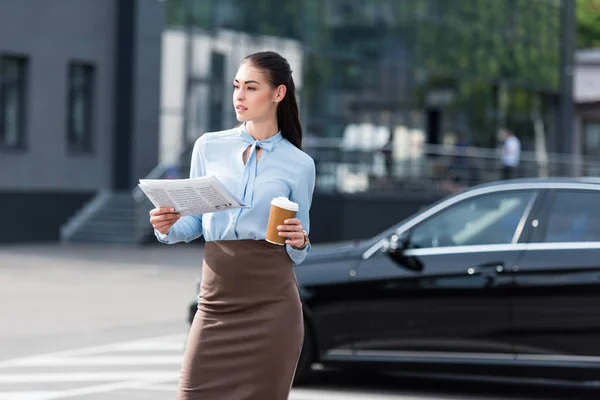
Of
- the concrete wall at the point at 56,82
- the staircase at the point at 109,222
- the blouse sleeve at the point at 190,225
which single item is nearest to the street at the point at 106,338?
the blouse sleeve at the point at 190,225

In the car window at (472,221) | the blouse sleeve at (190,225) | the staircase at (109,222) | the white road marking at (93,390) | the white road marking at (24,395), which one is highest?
the blouse sleeve at (190,225)

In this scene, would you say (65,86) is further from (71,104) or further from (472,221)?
(472,221)

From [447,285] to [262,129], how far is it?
4213mm

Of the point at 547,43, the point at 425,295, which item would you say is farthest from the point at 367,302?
the point at 547,43

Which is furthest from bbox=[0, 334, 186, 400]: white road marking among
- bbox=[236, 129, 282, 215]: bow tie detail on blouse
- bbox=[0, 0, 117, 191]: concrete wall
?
bbox=[0, 0, 117, 191]: concrete wall

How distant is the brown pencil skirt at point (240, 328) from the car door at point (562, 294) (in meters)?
4.17

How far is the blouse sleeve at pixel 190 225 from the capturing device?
4.93 meters

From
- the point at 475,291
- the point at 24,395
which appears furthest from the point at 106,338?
the point at 475,291

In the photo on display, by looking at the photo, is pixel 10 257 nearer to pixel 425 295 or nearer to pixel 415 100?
pixel 425 295

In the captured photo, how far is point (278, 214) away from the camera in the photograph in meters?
4.63

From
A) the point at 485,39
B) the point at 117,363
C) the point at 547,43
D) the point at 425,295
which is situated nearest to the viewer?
the point at 425,295

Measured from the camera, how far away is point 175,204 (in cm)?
479

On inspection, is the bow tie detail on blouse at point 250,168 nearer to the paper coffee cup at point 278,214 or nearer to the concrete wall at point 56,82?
the paper coffee cup at point 278,214

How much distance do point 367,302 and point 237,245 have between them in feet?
14.3
